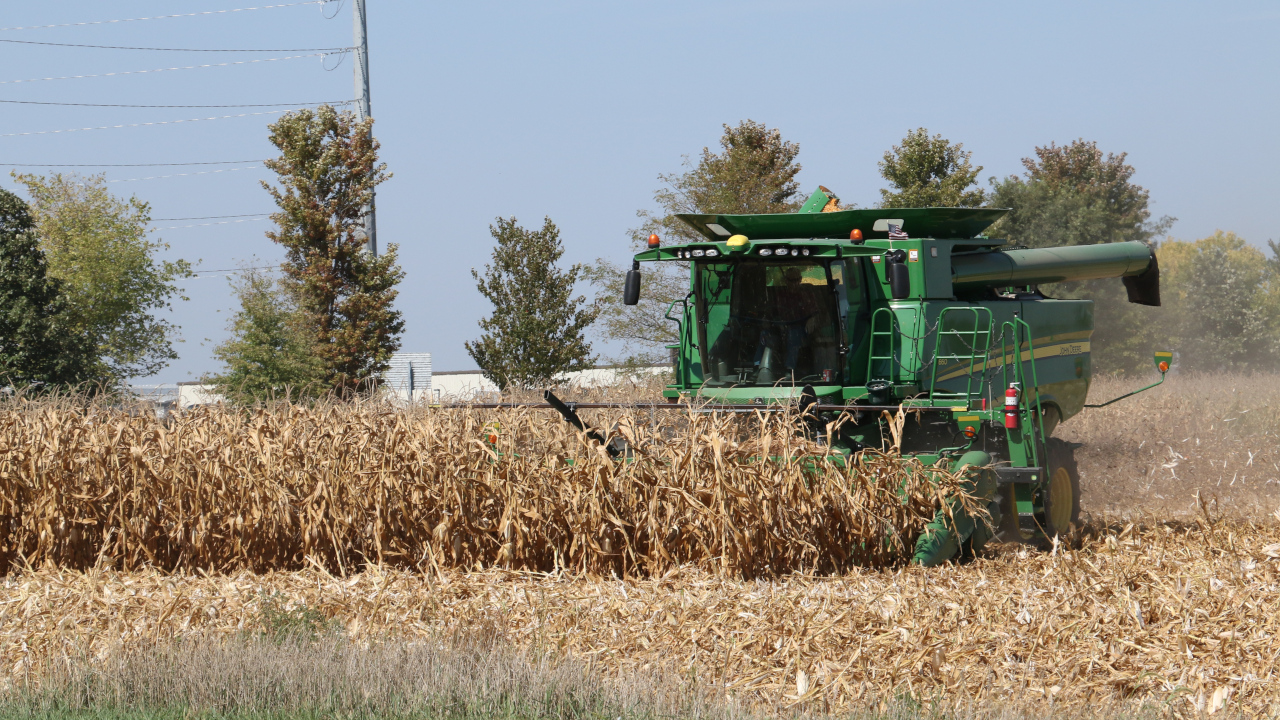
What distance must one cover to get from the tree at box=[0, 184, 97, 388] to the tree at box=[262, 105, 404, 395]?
6.42 m

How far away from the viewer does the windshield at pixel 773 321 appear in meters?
9.39

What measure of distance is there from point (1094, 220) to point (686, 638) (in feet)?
111

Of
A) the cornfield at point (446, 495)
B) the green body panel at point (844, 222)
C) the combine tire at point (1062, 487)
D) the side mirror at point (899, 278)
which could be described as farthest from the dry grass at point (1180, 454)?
the cornfield at point (446, 495)

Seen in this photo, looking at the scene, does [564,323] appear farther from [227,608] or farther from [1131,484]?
[227,608]

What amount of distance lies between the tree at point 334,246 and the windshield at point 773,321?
13.5m

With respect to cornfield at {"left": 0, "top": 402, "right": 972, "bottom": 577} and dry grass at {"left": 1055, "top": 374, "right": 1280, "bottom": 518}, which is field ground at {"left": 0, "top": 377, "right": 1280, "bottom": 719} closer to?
cornfield at {"left": 0, "top": 402, "right": 972, "bottom": 577}

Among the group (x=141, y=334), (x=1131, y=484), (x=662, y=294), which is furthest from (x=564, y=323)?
(x=141, y=334)

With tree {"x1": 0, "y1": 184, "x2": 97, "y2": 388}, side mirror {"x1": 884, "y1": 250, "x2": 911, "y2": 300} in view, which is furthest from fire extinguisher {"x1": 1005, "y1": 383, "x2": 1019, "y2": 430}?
tree {"x1": 0, "y1": 184, "x2": 97, "y2": 388}

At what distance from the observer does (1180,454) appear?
15094 millimetres

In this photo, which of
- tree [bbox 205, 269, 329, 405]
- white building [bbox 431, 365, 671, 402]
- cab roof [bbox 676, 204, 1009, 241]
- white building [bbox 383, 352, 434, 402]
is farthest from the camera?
white building [bbox 383, 352, 434, 402]

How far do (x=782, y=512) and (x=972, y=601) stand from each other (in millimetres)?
1458

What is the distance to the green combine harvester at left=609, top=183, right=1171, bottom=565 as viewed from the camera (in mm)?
8719

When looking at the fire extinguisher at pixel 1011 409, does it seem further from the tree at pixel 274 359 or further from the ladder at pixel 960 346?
the tree at pixel 274 359

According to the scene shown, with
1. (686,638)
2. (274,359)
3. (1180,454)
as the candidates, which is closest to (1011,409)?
(686,638)
